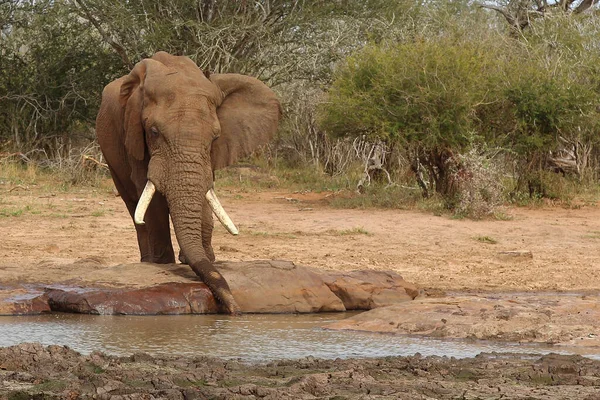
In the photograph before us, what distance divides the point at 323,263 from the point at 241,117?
2.34 metres

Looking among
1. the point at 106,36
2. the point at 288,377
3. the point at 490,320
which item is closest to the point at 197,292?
the point at 490,320

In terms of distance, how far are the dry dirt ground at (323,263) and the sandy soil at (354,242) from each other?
0.02 m

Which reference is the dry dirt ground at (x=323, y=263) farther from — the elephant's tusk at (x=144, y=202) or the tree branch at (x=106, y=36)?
the tree branch at (x=106, y=36)

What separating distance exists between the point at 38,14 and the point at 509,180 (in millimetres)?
10216

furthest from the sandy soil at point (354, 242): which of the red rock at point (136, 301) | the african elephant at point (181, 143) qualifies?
the african elephant at point (181, 143)

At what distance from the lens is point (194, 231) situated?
783 centimetres

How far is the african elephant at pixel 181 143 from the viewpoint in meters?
7.69

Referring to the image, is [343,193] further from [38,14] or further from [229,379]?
[229,379]

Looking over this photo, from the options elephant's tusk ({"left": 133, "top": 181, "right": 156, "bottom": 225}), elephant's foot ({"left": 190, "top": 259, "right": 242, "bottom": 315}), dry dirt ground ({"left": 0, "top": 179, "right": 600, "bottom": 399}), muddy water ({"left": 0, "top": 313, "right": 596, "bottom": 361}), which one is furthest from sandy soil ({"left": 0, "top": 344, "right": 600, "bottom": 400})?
elephant's tusk ({"left": 133, "top": 181, "right": 156, "bottom": 225})

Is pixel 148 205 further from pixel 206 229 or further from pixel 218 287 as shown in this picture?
pixel 218 287

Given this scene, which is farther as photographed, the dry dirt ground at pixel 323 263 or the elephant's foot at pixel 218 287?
the elephant's foot at pixel 218 287

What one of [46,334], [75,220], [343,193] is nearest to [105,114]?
[46,334]

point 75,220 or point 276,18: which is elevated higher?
point 276,18

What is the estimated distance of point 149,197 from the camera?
774 centimetres
